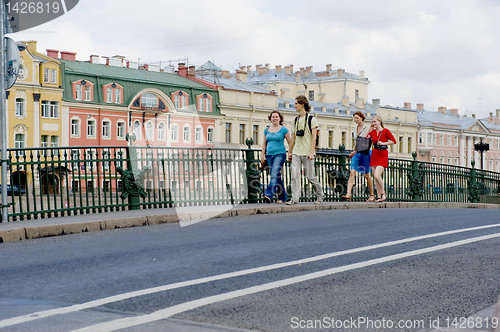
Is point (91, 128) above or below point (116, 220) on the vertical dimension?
above

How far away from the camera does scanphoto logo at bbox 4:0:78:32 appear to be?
10.4 m

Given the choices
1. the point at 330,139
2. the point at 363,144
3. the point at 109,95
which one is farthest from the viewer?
the point at 330,139

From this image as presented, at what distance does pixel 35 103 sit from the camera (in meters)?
65.3

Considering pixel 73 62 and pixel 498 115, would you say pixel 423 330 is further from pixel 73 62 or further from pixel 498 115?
pixel 498 115

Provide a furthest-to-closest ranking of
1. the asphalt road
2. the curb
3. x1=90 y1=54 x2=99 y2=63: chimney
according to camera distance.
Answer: x1=90 y1=54 x2=99 y2=63: chimney < the curb < the asphalt road

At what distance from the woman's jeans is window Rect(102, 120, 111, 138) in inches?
2300

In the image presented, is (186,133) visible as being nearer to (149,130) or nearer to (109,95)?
(149,130)

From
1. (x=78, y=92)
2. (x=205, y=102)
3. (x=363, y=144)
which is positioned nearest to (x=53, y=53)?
(x=78, y=92)

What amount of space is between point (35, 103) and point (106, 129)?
817cm

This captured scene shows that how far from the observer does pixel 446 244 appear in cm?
801

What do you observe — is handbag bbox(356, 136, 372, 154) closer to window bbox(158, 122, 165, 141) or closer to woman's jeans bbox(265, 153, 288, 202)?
woman's jeans bbox(265, 153, 288, 202)

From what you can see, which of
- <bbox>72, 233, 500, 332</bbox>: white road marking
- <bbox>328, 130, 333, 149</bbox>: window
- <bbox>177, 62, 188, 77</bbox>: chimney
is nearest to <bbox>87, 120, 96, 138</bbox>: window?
<bbox>177, 62, 188, 77</bbox>: chimney

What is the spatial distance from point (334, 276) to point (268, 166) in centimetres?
809

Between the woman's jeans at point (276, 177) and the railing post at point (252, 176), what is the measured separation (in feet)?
1.39
